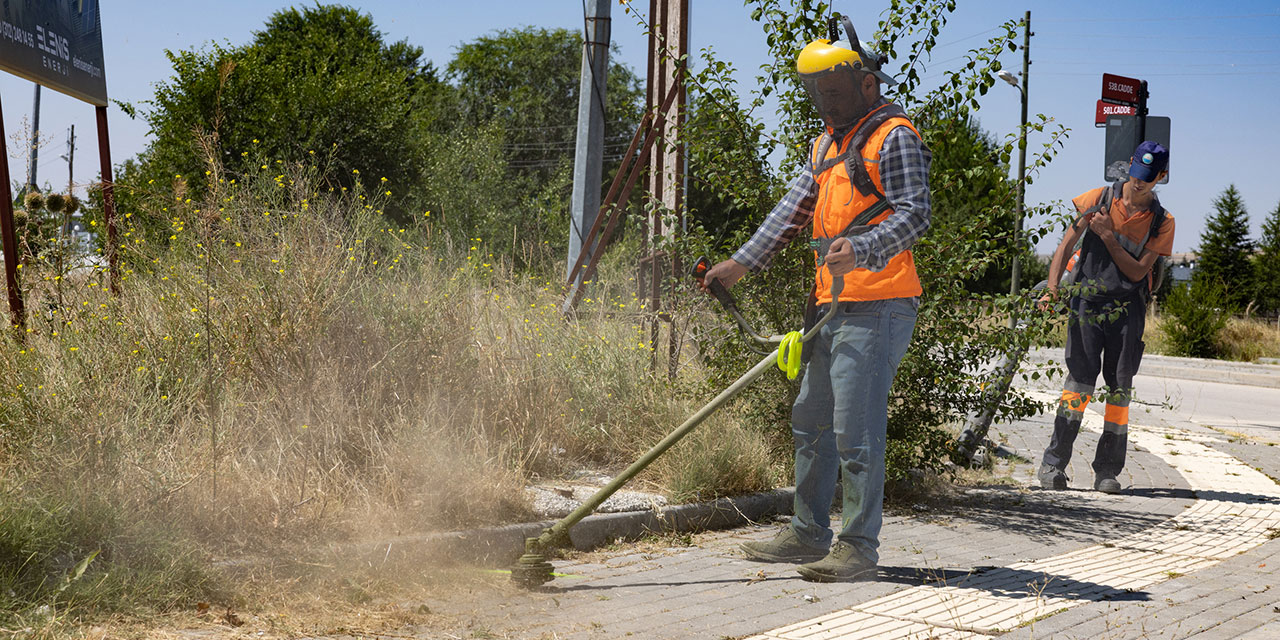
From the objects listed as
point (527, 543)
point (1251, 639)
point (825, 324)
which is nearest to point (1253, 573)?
point (1251, 639)

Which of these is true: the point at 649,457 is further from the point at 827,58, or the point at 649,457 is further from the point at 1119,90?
the point at 1119,90

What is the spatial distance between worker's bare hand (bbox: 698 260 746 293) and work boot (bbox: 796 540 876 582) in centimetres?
125

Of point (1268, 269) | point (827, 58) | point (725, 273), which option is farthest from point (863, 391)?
point (1268, 269)

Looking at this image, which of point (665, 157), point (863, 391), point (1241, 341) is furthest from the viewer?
point (1241, 341)

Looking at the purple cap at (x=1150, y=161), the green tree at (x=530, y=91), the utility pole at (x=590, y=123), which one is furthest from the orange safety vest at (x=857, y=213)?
the green tree at (x=530, y=91)

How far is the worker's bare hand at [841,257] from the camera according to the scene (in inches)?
169

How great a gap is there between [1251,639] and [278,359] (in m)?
4.58

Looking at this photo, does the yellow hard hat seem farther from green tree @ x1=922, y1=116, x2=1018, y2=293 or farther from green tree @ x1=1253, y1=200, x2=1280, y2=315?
green tree @ x1=1253, y1=200, x2=1280, y2=315

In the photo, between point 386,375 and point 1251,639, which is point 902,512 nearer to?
point 1251,639

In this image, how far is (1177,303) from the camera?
72.0ft

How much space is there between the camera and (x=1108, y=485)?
727 centimetres

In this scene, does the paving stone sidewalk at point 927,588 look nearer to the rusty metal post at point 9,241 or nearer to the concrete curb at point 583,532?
the concrete curb at point 583,532

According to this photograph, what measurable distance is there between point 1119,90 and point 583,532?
21.2ft

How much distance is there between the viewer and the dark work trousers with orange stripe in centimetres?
718
